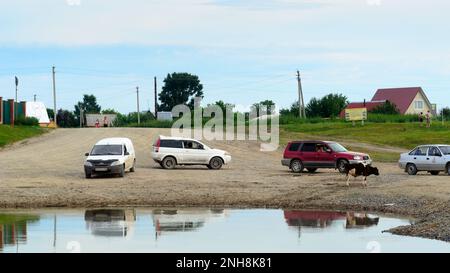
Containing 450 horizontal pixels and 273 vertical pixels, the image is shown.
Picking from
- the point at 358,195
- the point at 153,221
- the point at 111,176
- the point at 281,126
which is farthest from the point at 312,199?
the point at 281,126

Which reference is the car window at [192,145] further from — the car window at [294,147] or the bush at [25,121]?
the bush at [25,121]

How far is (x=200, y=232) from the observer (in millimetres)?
23172

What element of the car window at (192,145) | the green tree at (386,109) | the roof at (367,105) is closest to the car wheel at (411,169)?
the car window at (192,145)

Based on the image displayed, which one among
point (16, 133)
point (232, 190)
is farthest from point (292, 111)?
point (232, 190)

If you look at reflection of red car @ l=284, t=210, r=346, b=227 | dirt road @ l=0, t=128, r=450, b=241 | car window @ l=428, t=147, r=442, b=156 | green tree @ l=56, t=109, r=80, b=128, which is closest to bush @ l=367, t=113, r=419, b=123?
dirt road @ l=0, t=128, r=450, b=241

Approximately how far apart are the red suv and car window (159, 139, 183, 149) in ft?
18.5

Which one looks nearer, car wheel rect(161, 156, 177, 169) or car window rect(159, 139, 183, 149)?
car wheel rect(161, 156, 177, 169)

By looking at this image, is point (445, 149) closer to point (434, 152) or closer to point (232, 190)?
point (434, 152)

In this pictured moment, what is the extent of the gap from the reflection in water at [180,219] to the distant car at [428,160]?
15298mm

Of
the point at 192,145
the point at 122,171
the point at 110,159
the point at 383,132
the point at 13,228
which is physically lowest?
the point at 13,228

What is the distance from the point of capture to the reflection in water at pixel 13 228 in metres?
21.4

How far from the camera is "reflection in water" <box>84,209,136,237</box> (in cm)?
2319

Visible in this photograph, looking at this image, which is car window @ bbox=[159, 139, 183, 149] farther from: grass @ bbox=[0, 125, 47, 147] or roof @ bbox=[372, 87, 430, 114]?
roof @ bbox=[372, 87, 430, 114]

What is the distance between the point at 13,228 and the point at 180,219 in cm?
492
